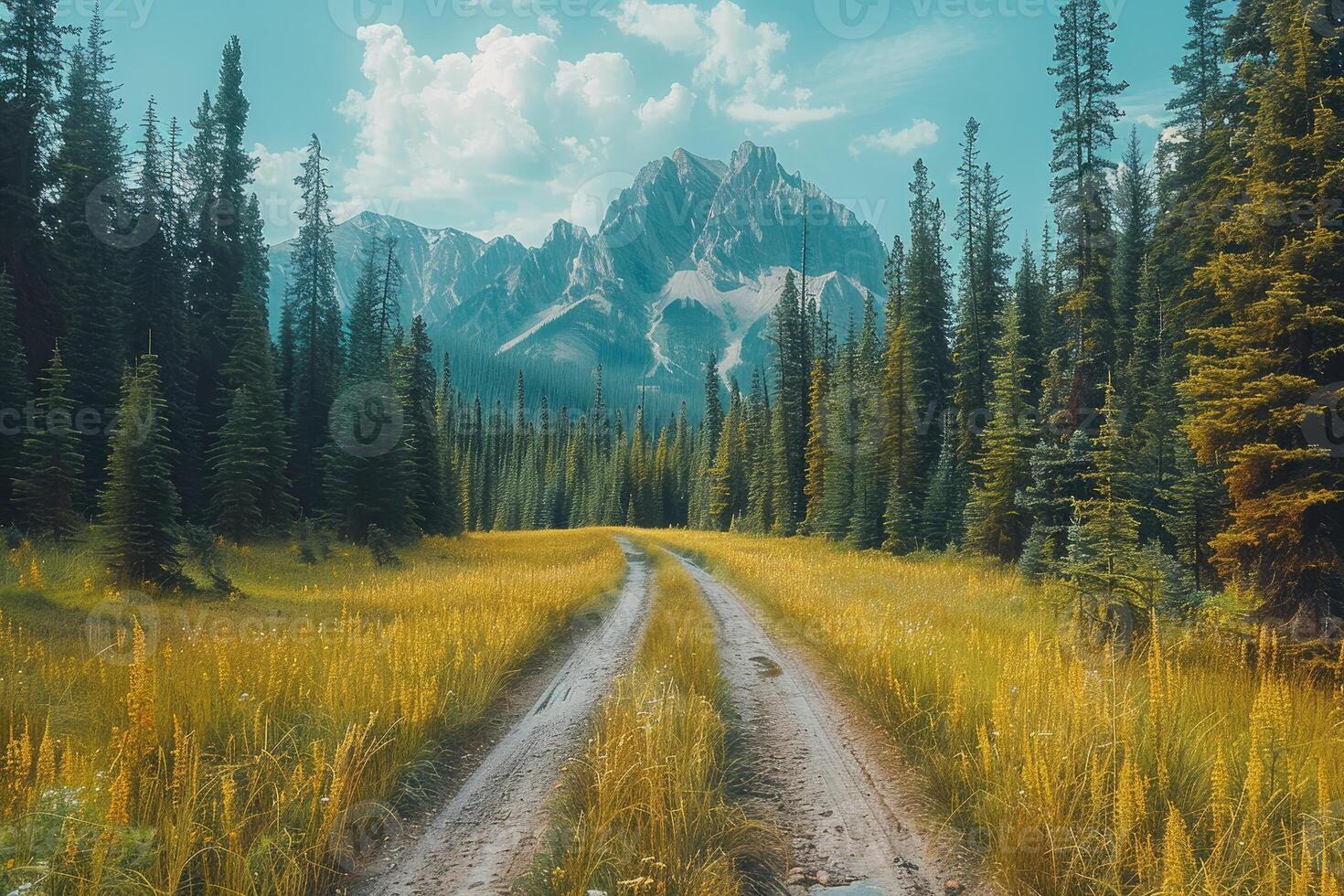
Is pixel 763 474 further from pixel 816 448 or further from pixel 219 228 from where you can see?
pixel 219 228

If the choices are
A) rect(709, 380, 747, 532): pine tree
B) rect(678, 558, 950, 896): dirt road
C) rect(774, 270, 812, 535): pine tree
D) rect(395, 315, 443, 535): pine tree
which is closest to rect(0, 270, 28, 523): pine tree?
rect(395, 315, 443, 535): pine tree

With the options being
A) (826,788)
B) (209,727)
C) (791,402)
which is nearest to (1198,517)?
(826,788)

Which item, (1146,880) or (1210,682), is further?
(1210,682)

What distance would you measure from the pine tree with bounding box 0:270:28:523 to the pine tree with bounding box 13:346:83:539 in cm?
48

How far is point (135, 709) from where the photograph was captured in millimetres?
4297

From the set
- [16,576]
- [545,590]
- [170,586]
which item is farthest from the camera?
[545,590]

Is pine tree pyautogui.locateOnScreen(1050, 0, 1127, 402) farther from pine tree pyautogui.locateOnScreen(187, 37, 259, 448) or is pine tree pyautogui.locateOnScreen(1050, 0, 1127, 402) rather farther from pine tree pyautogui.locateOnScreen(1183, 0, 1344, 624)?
pine tree pyautogui.locateOnScreen(187, 37, 259, 448)

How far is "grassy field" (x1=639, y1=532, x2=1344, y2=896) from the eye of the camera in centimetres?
347

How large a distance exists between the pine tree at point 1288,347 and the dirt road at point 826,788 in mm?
5888

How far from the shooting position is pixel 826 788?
5.49 metres

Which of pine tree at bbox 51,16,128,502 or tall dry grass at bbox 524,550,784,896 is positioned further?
pine tree at bbox 51,16,128,502

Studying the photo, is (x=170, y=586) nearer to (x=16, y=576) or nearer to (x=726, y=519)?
(x=16, y=576)

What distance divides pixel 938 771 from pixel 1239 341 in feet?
24.3

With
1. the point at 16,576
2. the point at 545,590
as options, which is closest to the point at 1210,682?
the point at 545,590
